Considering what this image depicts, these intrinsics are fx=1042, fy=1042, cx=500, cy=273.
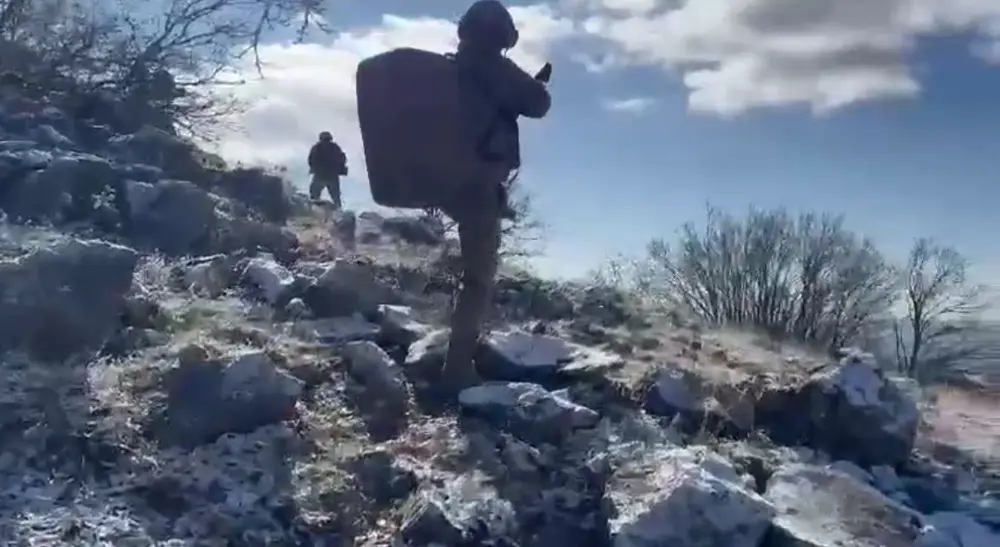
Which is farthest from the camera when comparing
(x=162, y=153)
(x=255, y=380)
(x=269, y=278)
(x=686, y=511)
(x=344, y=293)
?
(x=162, y=153)

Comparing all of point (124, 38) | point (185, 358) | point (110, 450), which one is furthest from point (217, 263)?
point (124, 38)

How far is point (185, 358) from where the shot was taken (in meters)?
5.41

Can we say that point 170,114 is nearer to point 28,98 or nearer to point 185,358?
point 28,98

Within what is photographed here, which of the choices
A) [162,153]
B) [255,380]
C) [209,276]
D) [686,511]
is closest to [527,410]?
[686,511]

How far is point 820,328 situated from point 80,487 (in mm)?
24395

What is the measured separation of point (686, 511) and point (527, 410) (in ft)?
4.29

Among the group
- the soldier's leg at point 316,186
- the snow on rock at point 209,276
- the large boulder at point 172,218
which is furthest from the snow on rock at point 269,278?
the soldier's leg at point 316,186

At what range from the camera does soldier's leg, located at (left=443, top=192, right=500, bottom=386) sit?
5980mm

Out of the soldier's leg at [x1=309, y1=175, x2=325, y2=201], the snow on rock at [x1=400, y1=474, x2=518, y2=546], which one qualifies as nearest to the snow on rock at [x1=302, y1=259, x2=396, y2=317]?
the snow on rock at [x1=400, y1=474, x2=518, y2=546]

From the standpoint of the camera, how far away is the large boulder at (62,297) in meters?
5.66

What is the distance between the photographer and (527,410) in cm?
559

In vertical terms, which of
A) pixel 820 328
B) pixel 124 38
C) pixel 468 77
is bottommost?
pixel 820 328

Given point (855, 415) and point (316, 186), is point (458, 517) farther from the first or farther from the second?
point (316, 186)

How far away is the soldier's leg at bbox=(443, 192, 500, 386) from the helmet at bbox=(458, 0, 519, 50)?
2.99ft
